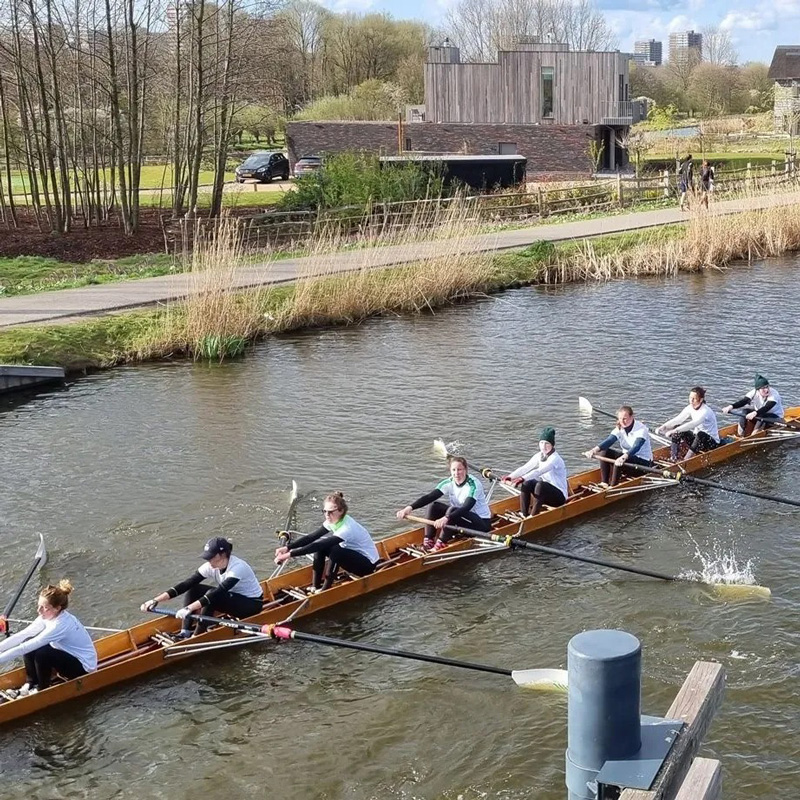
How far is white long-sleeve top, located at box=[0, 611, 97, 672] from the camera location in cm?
966

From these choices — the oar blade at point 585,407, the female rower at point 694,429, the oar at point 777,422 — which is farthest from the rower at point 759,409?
the oar blade at point 585,407

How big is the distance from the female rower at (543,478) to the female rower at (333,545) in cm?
297

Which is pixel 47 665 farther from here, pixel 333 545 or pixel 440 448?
pixel 440 448

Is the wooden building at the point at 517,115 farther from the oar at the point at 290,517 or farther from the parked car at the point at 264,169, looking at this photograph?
the oar at the point at 290,517

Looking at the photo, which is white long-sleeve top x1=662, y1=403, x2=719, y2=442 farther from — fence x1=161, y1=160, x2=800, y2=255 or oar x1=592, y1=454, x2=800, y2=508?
fence x1=161, y1=160, x2=800, y2=255

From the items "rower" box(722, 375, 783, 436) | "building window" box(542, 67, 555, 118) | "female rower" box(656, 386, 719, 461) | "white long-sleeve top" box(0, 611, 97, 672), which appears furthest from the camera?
"building window" box(542, 67, 555, 118)

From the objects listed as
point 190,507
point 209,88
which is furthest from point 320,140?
point 190,507

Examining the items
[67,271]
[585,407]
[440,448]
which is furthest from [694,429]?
[67,271]

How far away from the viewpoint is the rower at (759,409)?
670 inches

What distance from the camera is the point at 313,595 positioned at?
458 inches

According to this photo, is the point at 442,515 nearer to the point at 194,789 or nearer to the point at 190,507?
the point at 190,507

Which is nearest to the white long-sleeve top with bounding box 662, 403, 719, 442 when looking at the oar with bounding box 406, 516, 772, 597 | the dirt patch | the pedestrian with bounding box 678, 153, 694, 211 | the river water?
the river water

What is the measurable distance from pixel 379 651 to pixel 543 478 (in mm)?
4936

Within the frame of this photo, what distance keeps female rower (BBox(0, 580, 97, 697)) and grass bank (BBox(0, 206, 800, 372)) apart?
11.9 m
